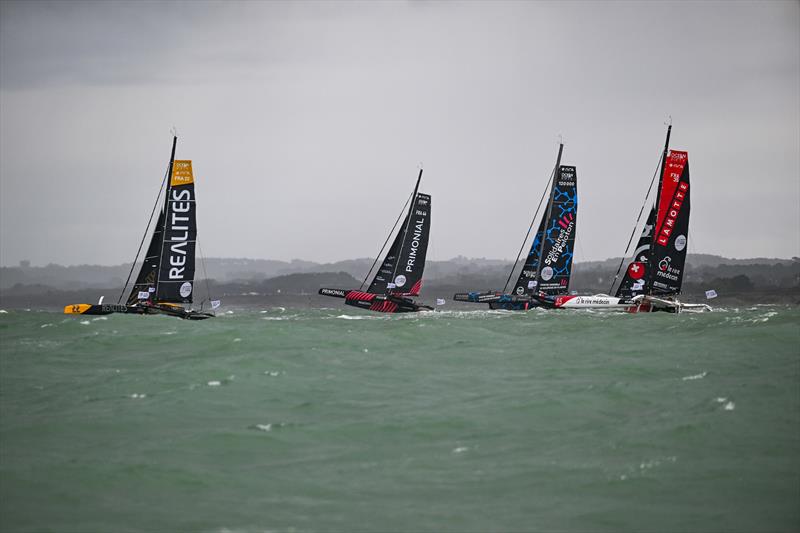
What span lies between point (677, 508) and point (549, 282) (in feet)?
150

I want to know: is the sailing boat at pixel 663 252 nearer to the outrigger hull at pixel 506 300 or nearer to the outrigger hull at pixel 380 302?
the outrigger hull at pixel 506 300

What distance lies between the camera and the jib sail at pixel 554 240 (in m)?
56.6

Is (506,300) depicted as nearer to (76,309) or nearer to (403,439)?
(76,309)

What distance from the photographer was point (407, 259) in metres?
54.9

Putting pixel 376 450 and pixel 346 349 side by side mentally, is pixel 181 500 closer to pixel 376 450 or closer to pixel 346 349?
pixel 376 450

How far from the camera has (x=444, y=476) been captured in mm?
13094

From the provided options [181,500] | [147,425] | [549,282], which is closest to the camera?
[181,500]

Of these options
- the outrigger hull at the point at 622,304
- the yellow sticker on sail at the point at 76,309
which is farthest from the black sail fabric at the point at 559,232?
the yellow sticker on sail at the point at 76,309

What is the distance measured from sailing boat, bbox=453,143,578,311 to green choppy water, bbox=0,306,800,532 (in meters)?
31.4

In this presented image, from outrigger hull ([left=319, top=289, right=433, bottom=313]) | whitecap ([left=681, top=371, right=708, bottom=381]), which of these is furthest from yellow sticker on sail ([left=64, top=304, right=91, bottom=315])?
whitecap ([left=681, top=371, right=708, bottom=381])

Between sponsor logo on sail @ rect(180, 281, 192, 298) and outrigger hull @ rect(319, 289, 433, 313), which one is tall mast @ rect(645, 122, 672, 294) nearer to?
outrigger hull @ rect(319, 289, 433, 313)

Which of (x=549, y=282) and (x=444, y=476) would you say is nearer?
(x=444, y=476)

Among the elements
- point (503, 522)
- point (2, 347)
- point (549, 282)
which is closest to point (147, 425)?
point (503, 522)

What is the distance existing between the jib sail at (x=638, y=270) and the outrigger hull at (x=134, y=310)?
2370cm
